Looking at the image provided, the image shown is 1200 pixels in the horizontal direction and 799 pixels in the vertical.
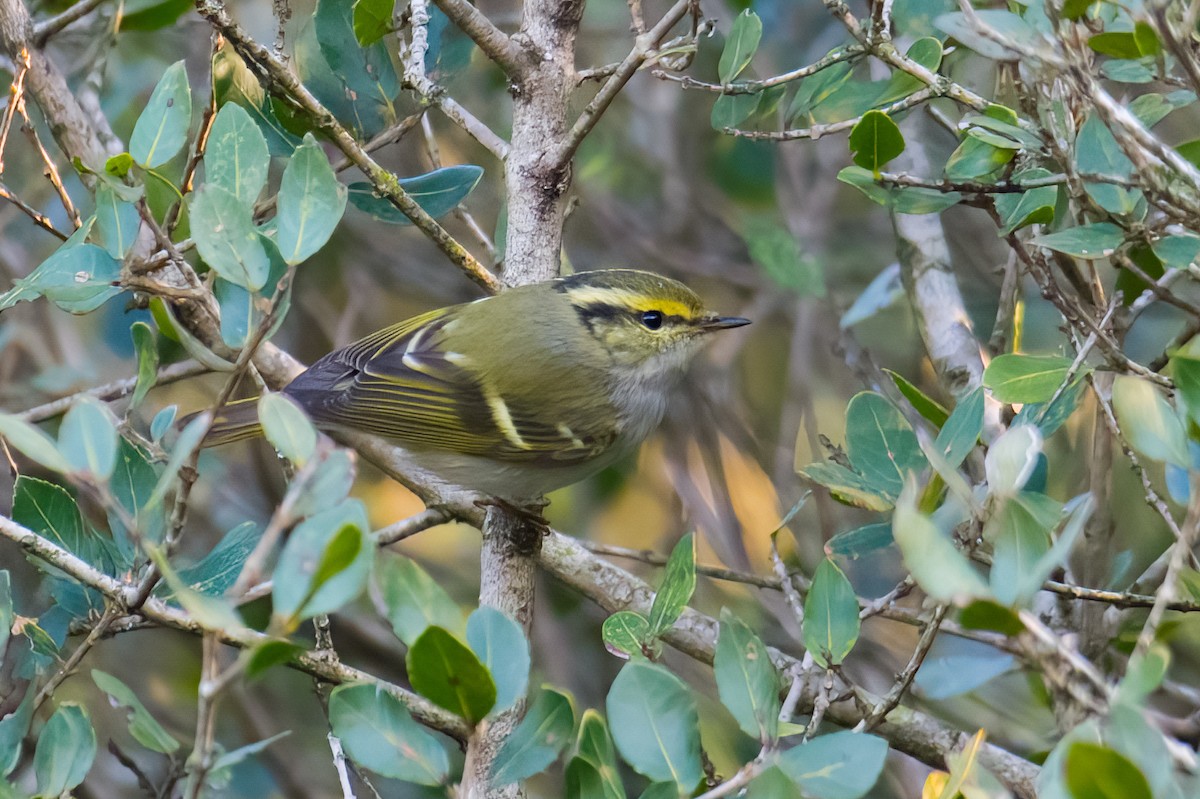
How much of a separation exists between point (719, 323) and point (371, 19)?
1070 mm

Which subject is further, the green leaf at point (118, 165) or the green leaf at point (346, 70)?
the green leaf at point (346, 70)

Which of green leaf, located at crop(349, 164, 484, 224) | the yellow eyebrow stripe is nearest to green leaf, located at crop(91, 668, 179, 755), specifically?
green leaf, located at crop(349, 164, 484, 224)

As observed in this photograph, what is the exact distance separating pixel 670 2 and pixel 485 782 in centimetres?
317

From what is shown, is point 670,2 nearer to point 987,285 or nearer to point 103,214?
point 987,285

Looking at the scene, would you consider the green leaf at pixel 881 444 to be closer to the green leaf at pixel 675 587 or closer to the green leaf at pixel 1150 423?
the green leaf at pixel 675 587

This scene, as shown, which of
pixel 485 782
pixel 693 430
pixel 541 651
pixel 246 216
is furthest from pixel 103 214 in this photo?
pixel 693 430

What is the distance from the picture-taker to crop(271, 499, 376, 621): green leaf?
85 cm

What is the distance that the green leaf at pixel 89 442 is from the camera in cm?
100

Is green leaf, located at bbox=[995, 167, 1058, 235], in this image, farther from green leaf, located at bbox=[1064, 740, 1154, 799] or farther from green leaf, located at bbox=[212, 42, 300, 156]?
green leaf, located at bbox=[212, 42, 300, 156]

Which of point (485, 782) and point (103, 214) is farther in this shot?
point (103, 214)

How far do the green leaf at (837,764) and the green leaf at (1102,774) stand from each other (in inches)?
11.1

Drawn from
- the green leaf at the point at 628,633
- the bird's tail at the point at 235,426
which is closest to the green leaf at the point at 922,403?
the green leaf at the point at 628,633

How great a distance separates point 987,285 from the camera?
337cm

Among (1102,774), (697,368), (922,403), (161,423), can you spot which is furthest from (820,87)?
(697,368)
